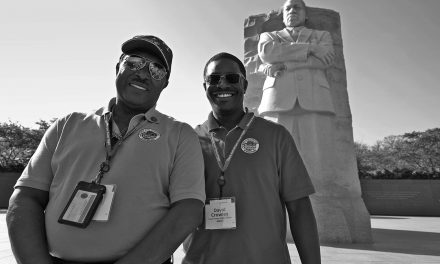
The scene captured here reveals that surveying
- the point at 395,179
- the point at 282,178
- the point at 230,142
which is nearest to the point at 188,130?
the point at 230,142

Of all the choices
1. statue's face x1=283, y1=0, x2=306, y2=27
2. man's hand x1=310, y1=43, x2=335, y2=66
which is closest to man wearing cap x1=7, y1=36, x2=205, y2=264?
man's hand x1=310, y1=43, x2=335, y2=66

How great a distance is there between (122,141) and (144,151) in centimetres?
12

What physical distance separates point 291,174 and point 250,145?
0.25 metres

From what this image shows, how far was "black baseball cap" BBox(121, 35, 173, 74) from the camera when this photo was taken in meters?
1.62

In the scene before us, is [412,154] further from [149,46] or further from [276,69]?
[149,46]

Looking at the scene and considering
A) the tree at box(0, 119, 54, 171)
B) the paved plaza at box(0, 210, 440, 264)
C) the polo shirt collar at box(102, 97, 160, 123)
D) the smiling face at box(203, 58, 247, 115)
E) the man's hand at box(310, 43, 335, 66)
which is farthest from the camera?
the tree at box(0, 119, 54, 171)

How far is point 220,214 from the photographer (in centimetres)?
160

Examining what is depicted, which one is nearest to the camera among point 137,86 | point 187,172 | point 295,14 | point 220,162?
point 187,172

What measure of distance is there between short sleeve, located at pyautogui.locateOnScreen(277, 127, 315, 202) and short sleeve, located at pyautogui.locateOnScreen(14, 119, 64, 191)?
1.06 meters

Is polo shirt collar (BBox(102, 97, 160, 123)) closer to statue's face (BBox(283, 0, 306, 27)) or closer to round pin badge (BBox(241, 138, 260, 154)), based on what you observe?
round pin badge (BBox(241, 138, 260, 154))

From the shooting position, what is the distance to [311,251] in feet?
5.45

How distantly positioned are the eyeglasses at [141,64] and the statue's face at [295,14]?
17.5ft

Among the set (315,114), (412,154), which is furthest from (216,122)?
(412,154)

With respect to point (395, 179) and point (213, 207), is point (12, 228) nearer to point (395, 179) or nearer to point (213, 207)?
point (213, 207)
